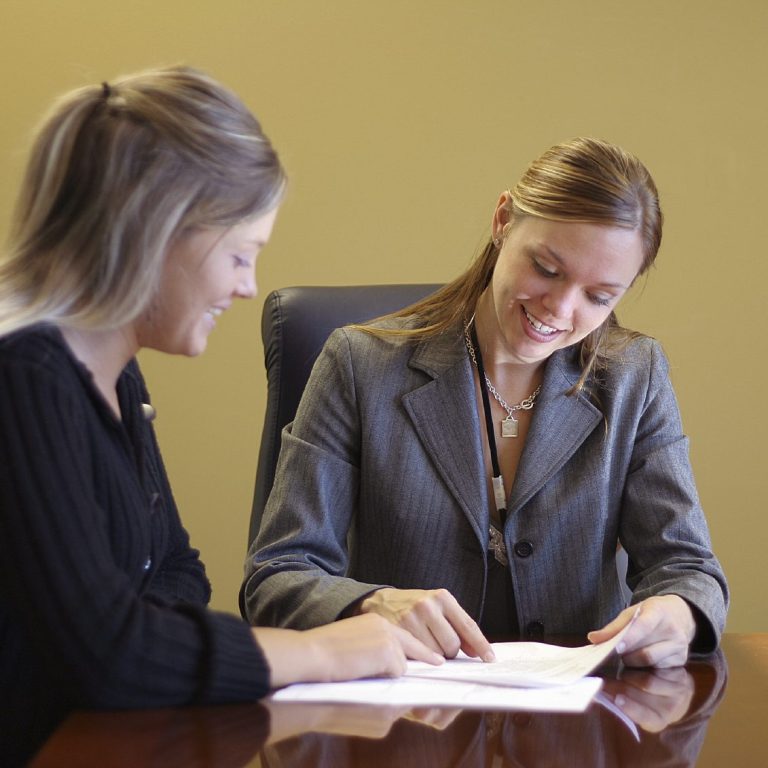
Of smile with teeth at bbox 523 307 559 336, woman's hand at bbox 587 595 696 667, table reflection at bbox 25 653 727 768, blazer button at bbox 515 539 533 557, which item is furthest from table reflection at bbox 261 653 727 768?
smile with teeth at bbox 523 307 559 336

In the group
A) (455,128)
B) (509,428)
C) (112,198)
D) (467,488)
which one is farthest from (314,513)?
(455,128)

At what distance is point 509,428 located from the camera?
183cm

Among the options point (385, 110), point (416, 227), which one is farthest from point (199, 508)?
point (385, 110)

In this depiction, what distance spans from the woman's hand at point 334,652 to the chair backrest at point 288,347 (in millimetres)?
734

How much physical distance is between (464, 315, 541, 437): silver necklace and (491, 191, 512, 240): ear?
173 mm

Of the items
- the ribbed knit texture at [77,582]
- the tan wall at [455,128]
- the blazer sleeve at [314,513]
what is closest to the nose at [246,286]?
the ribbed knit texture at [77,582]

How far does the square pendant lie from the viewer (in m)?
1.83

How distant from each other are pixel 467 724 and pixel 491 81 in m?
2.33

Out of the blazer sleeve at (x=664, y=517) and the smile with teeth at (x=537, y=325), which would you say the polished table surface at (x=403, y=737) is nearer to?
the blazer sleeve at (x=664, y=517)

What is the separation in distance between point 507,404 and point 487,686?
2.29ft

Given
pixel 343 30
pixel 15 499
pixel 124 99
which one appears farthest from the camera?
pixel 343 30

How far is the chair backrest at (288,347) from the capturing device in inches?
78.0

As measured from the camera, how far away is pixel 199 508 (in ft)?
10.6

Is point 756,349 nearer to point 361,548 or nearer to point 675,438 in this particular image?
point 675,438
